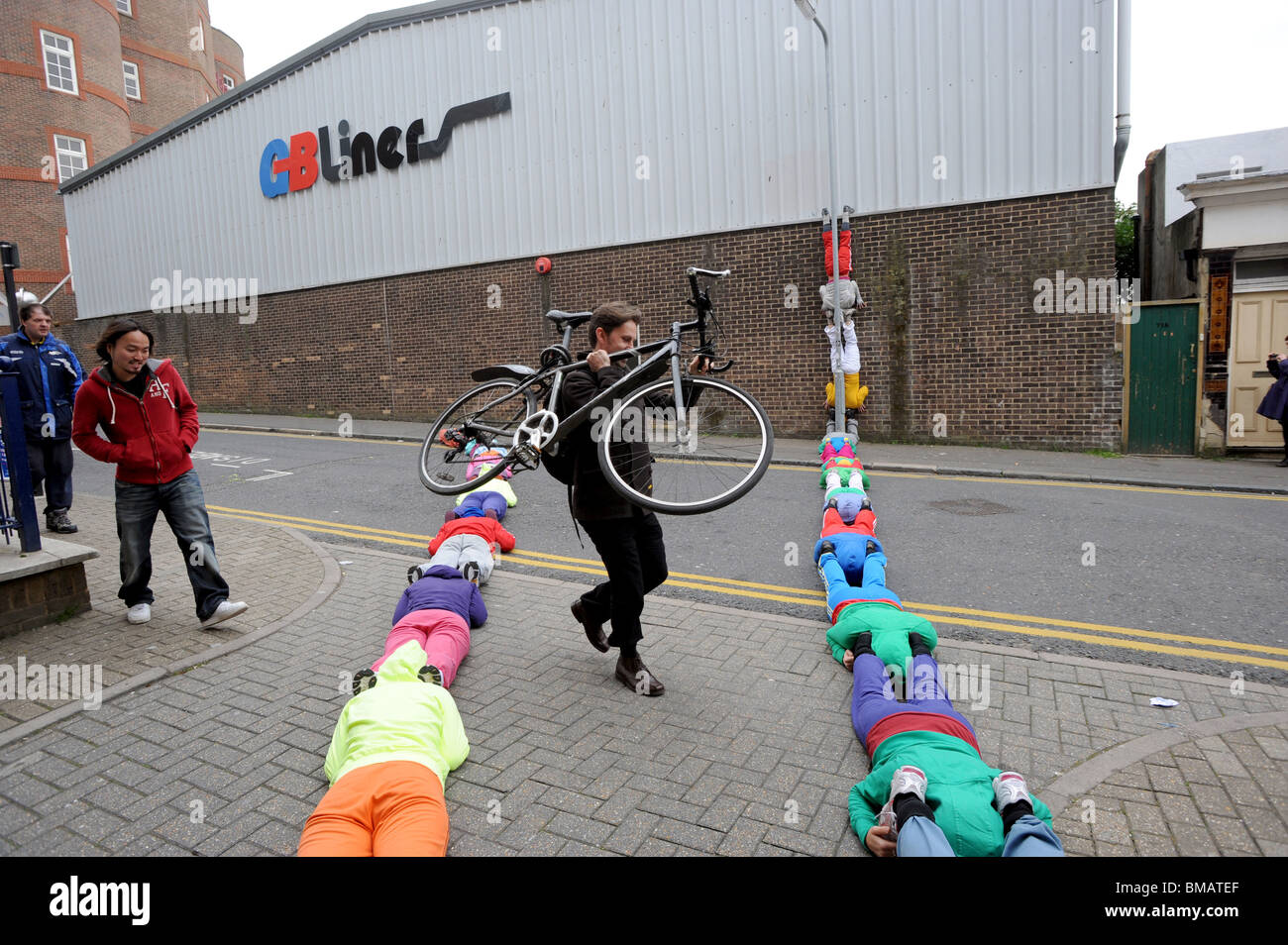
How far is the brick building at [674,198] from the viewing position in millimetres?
12797

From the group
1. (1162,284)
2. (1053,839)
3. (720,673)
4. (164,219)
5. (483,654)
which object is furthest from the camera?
(164,219)

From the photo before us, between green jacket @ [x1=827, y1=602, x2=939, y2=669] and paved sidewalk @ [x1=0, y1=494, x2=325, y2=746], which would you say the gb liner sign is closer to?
paved sidewalk @ [x1=0, y1=494, x2=325, y2=746]

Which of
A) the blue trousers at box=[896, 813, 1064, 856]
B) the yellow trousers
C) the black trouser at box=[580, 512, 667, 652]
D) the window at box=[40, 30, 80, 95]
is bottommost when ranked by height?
the blue trousers at box=[896, 813, 1064, 856]

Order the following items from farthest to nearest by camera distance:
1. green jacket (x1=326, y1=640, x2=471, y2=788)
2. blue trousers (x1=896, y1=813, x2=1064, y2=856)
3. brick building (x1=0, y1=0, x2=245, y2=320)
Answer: brick building (x1=0, y1=0, x2=245, y2=320)
green jacket (x1=326, y1=640, x2=471, y2=788)
blue trousers (x1=896, y1=813, x2=1064, y2=856)

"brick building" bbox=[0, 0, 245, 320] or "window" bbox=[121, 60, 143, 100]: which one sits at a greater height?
"window" bbox=[121, 60, 143, 100]

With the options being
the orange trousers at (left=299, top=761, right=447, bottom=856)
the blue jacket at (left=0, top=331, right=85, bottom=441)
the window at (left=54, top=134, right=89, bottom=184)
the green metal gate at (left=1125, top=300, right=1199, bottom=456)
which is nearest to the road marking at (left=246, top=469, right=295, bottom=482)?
the blue jacket at (left=0, top=331, right=85, bottom=441)

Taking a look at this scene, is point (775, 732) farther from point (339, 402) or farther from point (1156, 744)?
point (339, 402)

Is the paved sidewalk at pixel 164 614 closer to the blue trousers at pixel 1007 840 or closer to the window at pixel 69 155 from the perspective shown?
the blue trousers at pixel 1007 840

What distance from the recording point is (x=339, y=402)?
66.8ft

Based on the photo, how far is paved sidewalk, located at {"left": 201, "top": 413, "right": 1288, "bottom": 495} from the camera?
10.6 m

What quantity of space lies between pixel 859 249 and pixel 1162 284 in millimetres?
6881

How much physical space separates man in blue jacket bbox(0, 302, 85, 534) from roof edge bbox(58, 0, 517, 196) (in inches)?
486

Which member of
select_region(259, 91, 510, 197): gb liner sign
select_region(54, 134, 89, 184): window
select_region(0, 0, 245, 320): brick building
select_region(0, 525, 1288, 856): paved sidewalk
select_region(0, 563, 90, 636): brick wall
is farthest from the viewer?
select_region(54, 134, 89, 184): window

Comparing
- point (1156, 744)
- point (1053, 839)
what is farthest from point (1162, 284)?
point (1053, 839)
